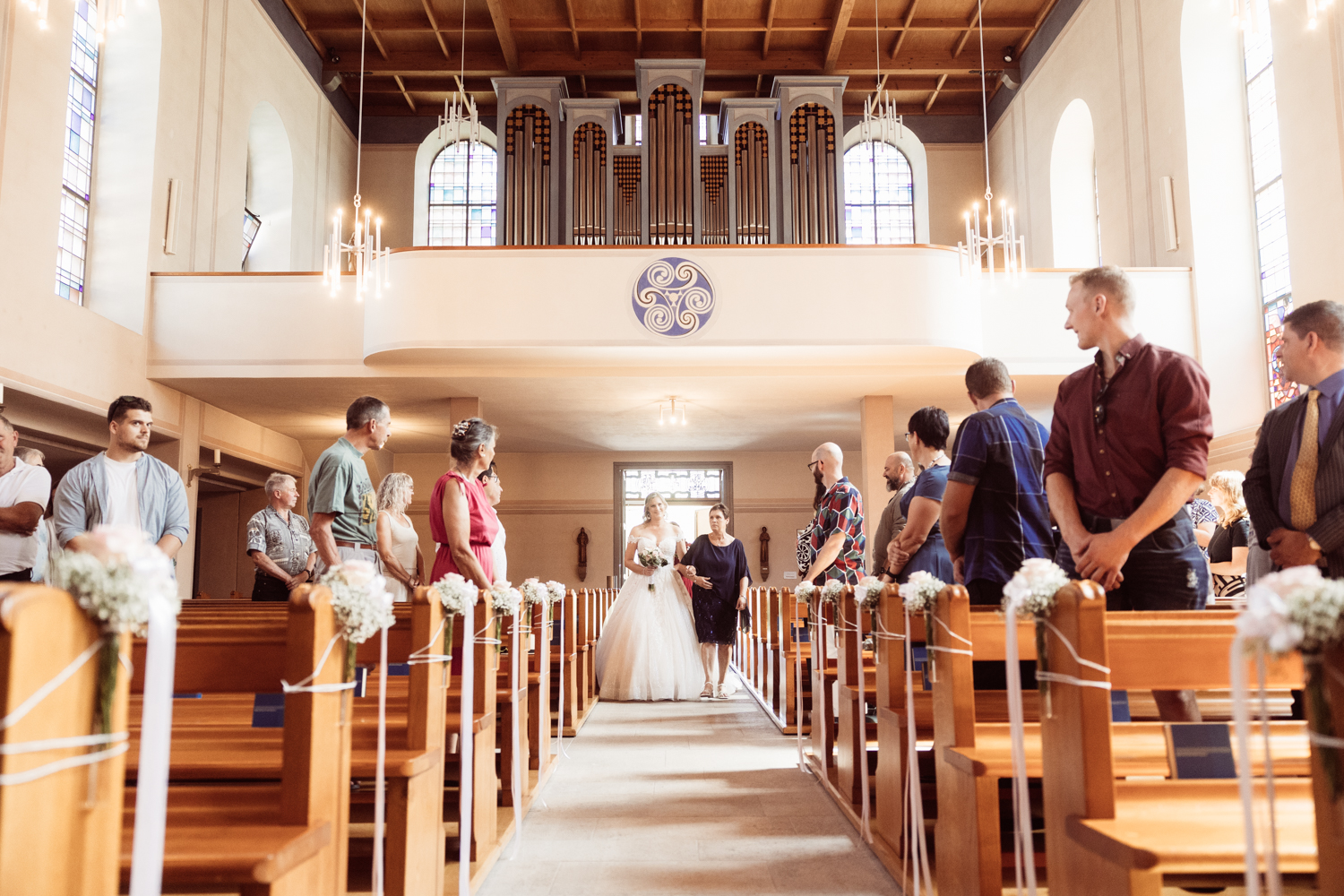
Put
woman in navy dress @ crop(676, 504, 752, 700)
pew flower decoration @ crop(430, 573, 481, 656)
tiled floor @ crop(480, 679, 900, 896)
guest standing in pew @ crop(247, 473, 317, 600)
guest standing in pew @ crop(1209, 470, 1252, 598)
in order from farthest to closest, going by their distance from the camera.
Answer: woman in navy dress @ crop(676, 504, 752, 700)
guest standing in pew @ crop(247, 473, 317, 600)
guest standing in pew @ crop(1209, 470, 1252, 598)
tiled floor @ crop(480, 679, 900, 896)
pew flower decoration @ crop(430, 573, 481, 656)

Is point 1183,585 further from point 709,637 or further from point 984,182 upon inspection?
point 984,182

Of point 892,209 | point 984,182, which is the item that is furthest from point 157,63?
point 984,182

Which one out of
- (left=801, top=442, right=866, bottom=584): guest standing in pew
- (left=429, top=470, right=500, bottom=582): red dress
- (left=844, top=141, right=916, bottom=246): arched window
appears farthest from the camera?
(left=844, top=141, right=916, bottom=246): arched window

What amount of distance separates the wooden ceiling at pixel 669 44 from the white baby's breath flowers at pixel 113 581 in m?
10.9

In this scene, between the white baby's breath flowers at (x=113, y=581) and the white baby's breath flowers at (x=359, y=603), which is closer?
the white baby's breath flowers at (x=113, y=581)

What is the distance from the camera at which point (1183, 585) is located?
240cm

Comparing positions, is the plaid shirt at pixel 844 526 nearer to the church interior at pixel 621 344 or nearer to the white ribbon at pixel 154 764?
the church interior at pixel 621 344

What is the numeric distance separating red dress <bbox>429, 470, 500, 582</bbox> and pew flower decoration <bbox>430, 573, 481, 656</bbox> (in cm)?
126

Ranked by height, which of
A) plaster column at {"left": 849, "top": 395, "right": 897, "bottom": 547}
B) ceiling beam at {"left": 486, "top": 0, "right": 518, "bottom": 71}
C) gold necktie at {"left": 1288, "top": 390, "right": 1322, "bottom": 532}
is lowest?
gold necktie at {"left": 1288, "top": 390, "right": 1322, "bottom": 532}

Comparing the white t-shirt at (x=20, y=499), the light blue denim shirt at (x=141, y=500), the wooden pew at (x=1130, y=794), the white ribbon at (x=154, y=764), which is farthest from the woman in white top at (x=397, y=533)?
the wooden pew at (x=1130, y=794)

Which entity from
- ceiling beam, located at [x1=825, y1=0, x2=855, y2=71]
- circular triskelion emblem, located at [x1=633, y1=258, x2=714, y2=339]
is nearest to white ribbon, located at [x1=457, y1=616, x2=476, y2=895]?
circular triskelion emblem, located at [x1=633, y1=258, x2=714, y2=339]

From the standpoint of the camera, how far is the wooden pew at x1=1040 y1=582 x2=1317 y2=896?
132cm

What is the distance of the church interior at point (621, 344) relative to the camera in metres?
1.72

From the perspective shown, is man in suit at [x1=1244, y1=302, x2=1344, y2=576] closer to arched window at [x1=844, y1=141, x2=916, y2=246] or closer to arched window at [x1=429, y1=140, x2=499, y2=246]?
arched window at [x1=844, y1=141, x2=916, y2=246]
